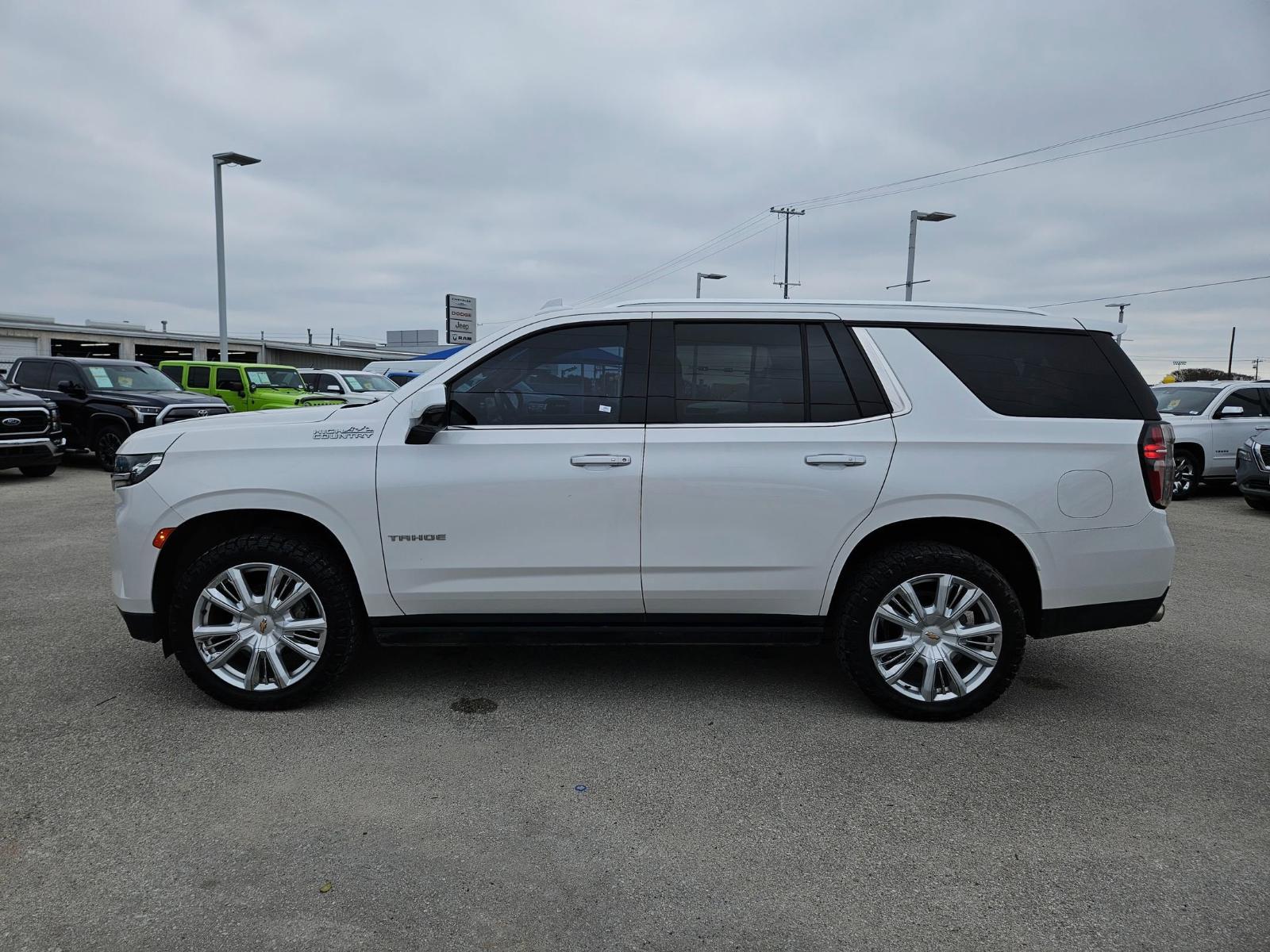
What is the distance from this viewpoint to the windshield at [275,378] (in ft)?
63.6

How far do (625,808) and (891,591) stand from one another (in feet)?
4.88

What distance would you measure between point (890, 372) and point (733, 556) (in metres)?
1.09

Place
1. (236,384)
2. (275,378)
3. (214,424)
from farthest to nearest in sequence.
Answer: (275,378) < (236,384) < (214,424)

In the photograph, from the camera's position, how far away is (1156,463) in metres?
3.73

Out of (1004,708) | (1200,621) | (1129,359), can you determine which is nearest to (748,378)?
(1129,359)

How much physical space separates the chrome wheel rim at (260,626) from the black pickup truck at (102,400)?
33.0 feet

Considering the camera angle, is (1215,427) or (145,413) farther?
(145,413)

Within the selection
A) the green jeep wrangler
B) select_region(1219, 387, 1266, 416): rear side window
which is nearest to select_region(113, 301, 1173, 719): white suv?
select_region(1219, 387, 1266, 416): rear side window

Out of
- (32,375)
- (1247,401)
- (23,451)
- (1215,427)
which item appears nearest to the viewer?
(23,451)

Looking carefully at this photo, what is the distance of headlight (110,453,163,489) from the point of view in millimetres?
3805

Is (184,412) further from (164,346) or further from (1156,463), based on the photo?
(164,346)

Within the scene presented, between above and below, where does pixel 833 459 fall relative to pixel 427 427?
below

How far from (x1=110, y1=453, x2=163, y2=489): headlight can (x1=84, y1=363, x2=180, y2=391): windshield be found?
37.9 ft

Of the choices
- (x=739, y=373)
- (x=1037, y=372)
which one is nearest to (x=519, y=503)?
(x=739, y=373)
